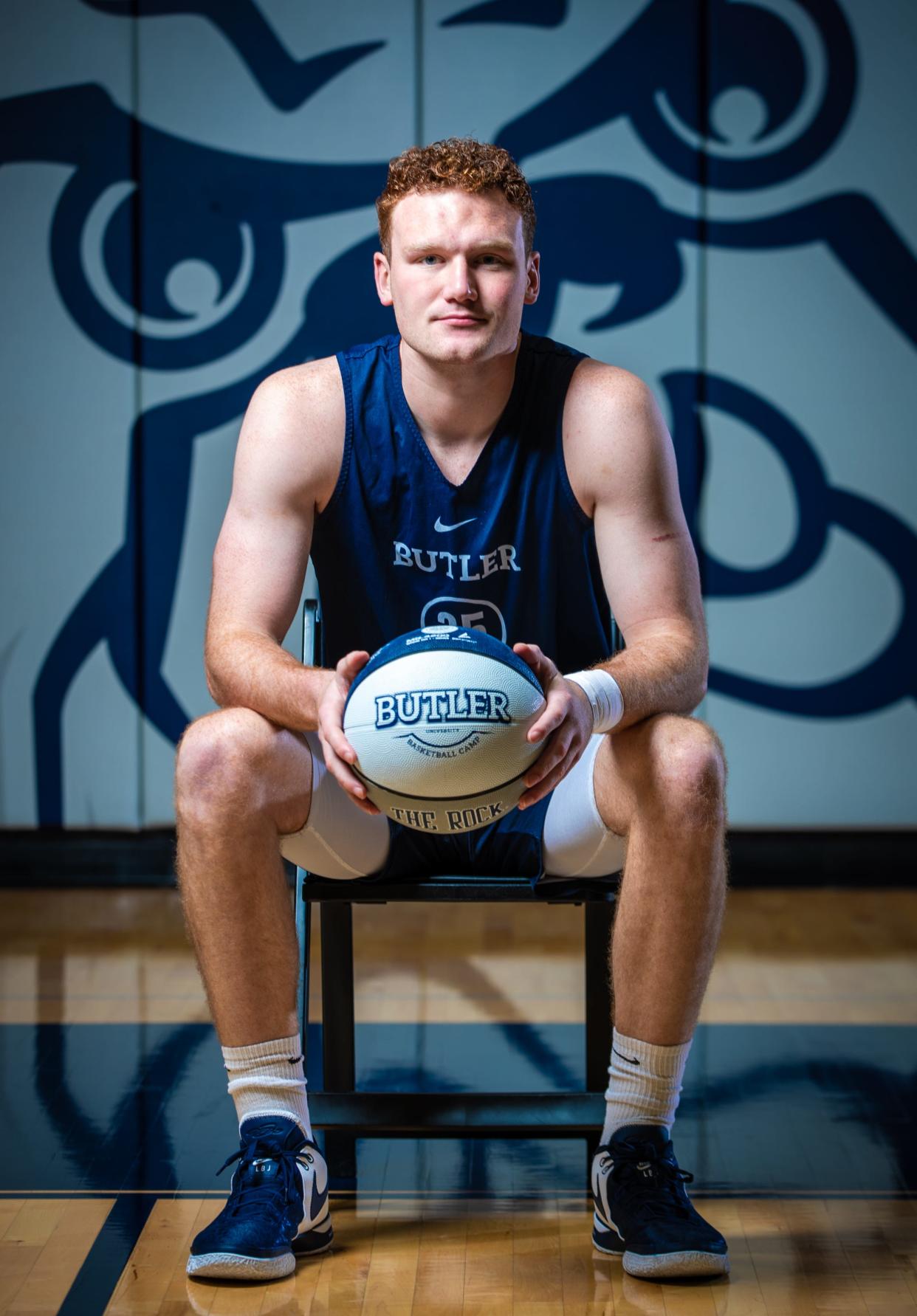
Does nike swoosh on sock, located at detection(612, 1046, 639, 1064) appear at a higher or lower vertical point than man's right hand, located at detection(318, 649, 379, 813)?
lower

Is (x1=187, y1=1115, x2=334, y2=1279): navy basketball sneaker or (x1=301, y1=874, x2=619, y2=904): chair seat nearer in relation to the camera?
(x1=187, y1=1115, x2=334, y2=1279): navy basketball sneaker

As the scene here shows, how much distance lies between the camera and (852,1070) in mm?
2463

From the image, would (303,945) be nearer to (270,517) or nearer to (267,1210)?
(267,1210)

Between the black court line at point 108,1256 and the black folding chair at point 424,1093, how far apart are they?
0.25 m

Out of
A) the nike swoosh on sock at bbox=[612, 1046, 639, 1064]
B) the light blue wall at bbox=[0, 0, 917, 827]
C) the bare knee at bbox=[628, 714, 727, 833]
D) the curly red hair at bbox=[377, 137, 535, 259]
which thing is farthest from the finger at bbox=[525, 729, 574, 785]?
the light blue wall at bbox=[0, 0, 917, 827]

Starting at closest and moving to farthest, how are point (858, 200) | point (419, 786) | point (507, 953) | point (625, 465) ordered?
point (419, 786) < point (625, 465) < point (507, 953) < point (858, 200)

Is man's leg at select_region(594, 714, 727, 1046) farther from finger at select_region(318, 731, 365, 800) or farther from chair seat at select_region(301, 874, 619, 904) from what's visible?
finger at select_region(318, 731, 365, 800)

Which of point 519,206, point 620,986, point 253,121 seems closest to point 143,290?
point 253,121

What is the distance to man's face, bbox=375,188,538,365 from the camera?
1905mm

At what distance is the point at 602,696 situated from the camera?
1.70m

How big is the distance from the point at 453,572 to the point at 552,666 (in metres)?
0.35

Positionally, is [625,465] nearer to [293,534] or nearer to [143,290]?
[293,534]

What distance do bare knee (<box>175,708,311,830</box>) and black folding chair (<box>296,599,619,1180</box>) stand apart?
0.21m

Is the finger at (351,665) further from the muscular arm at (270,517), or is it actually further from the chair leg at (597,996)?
the chair leg at (597,996)
